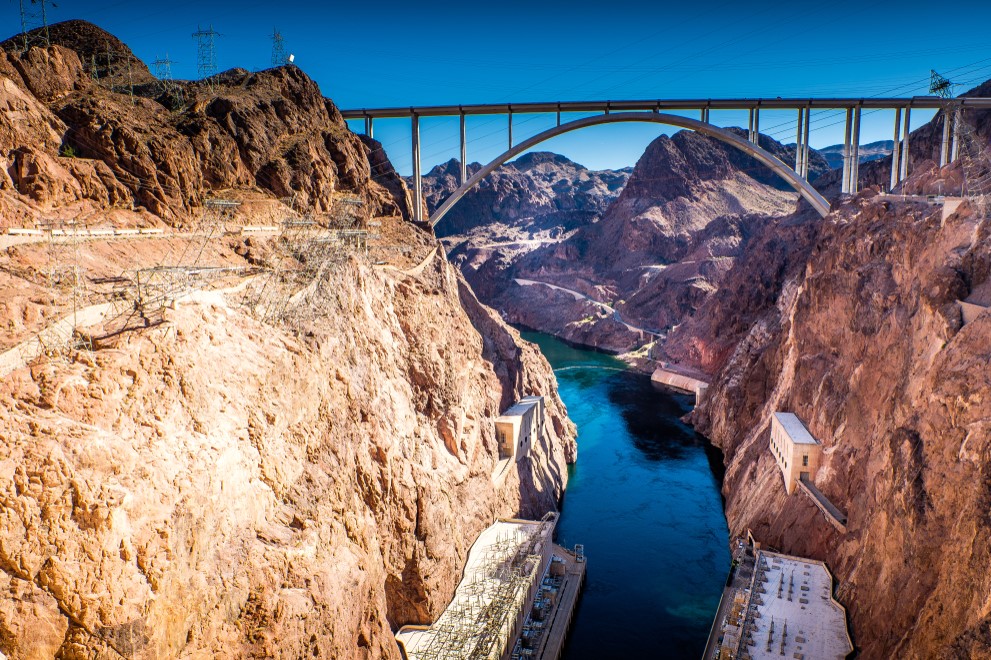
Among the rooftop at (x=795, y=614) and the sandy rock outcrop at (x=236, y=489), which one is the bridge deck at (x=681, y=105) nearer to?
the sandy rock outcrop at (x=236, y=489)

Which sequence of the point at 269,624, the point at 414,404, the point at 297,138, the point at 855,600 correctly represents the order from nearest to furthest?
1. the point at 269,624
2. the point at 855,600
3. the point at 414,404
4. the point at 297,138

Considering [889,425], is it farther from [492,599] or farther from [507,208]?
[507,208]

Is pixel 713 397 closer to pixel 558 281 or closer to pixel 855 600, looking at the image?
pixel 855 600

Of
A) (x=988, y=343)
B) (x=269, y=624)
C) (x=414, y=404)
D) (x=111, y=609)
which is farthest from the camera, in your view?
(x=414, y=404)

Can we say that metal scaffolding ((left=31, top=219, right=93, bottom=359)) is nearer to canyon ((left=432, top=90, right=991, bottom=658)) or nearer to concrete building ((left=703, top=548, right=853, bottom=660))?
canyon ((left=432, top=90, right=991, bottom=658))

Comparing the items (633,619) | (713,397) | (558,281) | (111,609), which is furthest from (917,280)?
(558,281)

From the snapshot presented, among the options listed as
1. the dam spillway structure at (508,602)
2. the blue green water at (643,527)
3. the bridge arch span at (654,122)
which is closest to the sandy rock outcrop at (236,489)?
the dam spillway structure at (508,602)

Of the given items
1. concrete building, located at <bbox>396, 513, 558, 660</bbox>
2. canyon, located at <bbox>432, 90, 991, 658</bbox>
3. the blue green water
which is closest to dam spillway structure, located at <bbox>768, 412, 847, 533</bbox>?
canyon, located at <bbox>432, 90, 991, 658</bbox>
